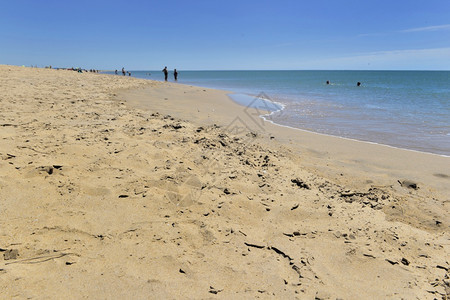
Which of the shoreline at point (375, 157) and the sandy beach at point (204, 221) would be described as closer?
the sandy beach at point (204, 221)

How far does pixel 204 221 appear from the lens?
2799 millimetres

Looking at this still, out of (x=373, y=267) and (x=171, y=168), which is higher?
(x=171, y=168)

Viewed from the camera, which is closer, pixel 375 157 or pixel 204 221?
pixel 204 221

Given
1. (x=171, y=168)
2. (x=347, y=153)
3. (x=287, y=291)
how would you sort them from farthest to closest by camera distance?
(x=347, y=153)
(x=171, y=168)
(x=287, y=291)

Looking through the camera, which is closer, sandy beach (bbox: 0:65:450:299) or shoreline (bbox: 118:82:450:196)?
sandy beach (bbox: 0:65:450:299)

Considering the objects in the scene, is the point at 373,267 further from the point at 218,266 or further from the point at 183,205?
the point at 183,205

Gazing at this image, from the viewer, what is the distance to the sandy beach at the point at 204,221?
2.03 meters

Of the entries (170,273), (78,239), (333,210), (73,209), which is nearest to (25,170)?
(73,209)

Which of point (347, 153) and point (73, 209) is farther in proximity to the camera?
point (347, 153)

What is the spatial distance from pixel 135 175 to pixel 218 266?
1808 millimetres

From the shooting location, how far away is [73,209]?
106 inches

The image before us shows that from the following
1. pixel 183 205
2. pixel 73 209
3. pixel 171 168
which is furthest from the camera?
pixel 171 168

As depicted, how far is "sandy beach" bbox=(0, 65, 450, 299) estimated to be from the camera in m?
2.03

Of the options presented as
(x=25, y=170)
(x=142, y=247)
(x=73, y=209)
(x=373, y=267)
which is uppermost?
(x=25, y=170)
